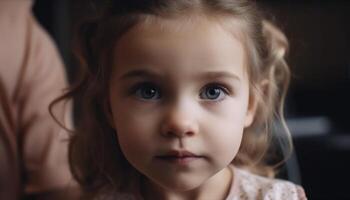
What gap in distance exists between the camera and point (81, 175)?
0.97 m

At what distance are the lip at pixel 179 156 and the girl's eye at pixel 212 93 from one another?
0.08m

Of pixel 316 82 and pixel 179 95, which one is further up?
pixel 179 95

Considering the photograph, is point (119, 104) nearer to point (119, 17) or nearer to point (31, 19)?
point (119, 17)

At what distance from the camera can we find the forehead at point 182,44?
0.72 m

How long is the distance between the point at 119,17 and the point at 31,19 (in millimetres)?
435

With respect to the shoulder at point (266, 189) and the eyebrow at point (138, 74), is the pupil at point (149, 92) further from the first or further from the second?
the shoulder at point (266, 189)

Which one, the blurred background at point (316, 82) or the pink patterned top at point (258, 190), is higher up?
the pink patterned top at point (258, 190)

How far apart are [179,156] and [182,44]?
0.15 m

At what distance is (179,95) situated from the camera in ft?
2.38

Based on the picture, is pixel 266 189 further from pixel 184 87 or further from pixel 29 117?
pixel 29 117

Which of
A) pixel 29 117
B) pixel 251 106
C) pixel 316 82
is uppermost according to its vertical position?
pixel 251 106

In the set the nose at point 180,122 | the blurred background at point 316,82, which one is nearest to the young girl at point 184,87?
the nose at point 180,122

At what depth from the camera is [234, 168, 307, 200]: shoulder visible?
2.76ft

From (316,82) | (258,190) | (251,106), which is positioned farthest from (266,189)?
(316,82)
